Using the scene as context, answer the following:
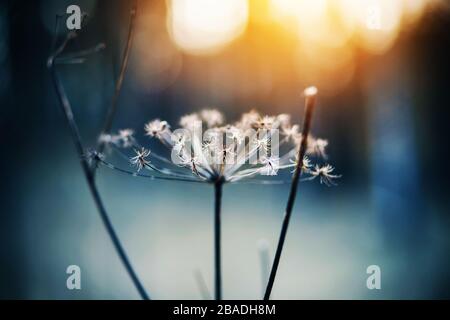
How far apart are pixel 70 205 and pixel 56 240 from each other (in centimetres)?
31

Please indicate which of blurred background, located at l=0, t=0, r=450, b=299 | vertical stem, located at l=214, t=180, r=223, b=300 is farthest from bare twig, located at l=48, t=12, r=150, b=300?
blurred background, located at l=0, t=0, r=450, b=299

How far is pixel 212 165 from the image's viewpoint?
1.28 m

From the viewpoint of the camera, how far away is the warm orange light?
2.53 meters

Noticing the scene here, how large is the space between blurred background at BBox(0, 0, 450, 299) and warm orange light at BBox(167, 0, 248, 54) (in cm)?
2

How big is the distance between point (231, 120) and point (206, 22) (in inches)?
64.6

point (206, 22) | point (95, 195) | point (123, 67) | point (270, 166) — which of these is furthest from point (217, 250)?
point (206, 22)

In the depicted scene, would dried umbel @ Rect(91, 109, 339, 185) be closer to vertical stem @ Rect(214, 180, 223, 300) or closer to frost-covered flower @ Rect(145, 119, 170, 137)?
frost-covered flower @ Rect(145, 119, 170, 137)

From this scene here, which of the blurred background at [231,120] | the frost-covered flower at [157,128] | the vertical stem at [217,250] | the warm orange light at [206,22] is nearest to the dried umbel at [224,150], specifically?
the frost-covered flower at [157,128]

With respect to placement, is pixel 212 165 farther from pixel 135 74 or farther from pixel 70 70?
pixel 135 74

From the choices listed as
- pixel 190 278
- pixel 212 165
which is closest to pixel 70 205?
pixel 190 278

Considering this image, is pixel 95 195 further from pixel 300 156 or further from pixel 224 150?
pixel 300 156

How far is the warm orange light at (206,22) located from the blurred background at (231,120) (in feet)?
0.07

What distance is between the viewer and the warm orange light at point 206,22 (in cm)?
253

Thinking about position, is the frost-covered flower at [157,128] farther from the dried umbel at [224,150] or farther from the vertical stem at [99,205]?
the vertical stem at [99,205]
